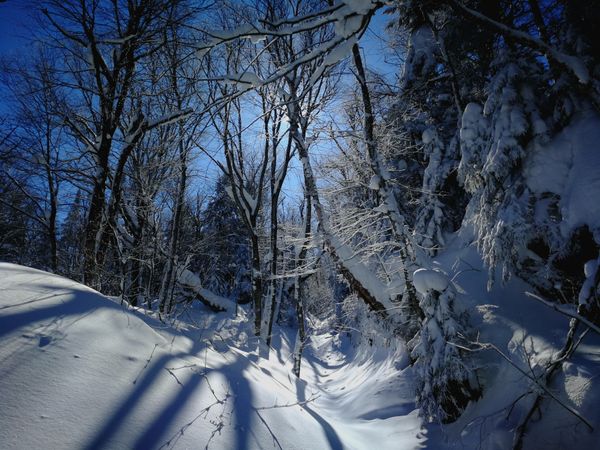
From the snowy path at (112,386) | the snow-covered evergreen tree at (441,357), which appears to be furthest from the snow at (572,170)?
the snowy path at (112,386)

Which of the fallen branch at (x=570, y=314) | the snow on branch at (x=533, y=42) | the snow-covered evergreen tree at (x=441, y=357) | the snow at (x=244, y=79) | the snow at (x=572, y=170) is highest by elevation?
the snow on branch at (x=533, y=42)

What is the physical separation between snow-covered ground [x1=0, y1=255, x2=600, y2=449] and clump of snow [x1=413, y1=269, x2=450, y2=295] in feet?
3.21

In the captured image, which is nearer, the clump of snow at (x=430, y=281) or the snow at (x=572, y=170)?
the snow at (x=572, y=170)

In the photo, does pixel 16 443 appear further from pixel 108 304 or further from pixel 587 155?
pixel 587 155

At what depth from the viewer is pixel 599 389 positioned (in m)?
2.49

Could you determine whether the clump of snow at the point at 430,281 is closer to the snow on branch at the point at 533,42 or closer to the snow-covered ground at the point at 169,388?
the snow-covered ground at the point at 169,388

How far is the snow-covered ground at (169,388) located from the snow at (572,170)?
4.60 ft

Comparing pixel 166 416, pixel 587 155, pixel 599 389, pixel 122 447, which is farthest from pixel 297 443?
pixel 587 155

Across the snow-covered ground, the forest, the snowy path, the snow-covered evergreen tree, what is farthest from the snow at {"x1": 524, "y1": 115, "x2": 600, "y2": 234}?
the snowy path

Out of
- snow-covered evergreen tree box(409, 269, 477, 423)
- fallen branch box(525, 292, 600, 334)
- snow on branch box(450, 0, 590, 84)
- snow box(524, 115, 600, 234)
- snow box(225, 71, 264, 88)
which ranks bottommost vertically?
snow-covered evergreen tree box(409, 269, 477, 423)

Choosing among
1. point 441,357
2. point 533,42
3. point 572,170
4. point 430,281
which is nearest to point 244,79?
point 533,42

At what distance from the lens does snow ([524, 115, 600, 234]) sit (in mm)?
Answer: 2967

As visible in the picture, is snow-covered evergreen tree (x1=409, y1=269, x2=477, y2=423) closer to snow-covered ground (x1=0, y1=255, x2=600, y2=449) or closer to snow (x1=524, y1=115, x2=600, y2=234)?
snow-covered ground (x1=0, y1=255, x2=600, y2=449)

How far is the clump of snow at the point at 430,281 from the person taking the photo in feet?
13.4
